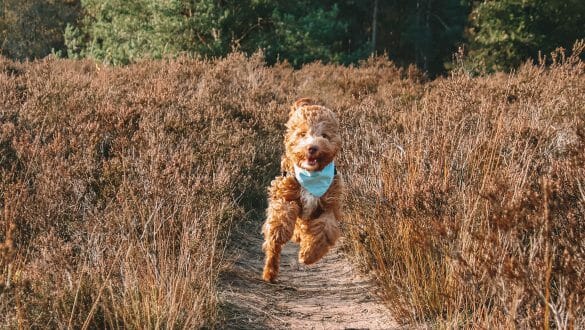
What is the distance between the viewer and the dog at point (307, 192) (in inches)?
145

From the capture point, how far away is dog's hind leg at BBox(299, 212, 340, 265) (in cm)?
370

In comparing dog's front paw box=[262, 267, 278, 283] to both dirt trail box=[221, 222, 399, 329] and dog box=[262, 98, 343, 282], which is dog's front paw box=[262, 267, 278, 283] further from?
dirt trail box=[221, 222, 399, 329]

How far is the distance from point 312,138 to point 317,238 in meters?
0.63

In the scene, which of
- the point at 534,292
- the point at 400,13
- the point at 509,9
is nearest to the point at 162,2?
the point at 509,9

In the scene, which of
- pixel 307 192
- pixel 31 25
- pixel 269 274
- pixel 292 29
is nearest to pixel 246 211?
pixel 269 274

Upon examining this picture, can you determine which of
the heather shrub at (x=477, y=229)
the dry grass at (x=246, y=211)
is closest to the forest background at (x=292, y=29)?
the dry grass at (x=246, y=211)

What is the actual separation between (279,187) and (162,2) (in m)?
12.8

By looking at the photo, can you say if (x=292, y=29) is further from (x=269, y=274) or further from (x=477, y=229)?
(x=477, y=229)

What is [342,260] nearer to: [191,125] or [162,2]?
[191,125]

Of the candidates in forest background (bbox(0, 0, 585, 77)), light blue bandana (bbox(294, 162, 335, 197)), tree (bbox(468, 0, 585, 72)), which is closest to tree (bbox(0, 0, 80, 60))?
forest background (bbox(0, 0, 585, 77))

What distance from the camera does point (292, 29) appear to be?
17.1 meters

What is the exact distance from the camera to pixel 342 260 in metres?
5.04

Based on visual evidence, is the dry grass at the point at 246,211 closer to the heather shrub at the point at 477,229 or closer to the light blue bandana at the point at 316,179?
the heather shrub at the point at 477,229

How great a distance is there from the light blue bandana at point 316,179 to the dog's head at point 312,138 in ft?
0.12
